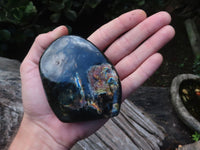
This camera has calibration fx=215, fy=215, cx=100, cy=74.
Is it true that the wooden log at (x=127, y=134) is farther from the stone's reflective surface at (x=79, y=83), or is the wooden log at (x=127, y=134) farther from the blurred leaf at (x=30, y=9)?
the blurred leaf at (x=30, y=9)

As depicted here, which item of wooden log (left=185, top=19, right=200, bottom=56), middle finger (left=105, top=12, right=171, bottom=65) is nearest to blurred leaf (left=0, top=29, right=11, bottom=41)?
middle finger (left=105, top=12, right=171, bottom=65)

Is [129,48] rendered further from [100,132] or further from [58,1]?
[58,1]

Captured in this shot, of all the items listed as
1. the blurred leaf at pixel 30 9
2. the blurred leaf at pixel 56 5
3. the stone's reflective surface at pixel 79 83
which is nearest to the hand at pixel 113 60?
the stone's reflective surface at pixel 79 83

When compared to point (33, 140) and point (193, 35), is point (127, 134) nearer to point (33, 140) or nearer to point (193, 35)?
point (33, 140)

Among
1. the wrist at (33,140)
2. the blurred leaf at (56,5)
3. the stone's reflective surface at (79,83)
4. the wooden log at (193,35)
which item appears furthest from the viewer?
the wooden log at (193,35)

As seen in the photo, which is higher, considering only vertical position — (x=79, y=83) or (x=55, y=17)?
(x=79, y=83)

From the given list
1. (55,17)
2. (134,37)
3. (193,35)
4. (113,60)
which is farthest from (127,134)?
(193,35)
